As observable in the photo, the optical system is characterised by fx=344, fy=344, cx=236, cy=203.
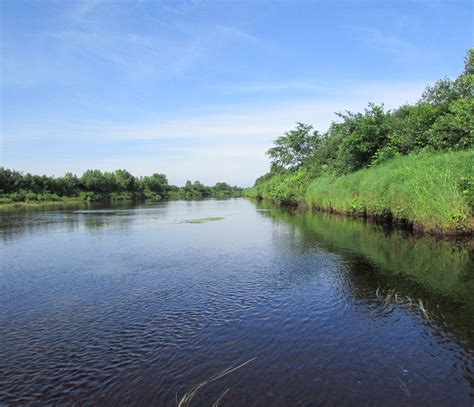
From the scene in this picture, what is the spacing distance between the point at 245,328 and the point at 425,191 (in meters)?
15.4

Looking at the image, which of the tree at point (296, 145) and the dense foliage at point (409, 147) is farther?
the tree at point (296, 145)

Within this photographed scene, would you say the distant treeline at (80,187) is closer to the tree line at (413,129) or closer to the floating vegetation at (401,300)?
the tree line at (413,129)

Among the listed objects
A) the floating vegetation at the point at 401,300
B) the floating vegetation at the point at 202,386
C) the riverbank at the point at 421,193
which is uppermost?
the riverbank at the point at 421,193

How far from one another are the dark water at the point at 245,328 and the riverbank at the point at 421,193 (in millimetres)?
1961

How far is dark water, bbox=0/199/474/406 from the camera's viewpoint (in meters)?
6.17

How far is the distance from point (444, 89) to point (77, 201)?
93.1 m

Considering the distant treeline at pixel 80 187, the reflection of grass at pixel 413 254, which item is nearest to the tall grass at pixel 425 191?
the reflection of grass at pixel 413 254

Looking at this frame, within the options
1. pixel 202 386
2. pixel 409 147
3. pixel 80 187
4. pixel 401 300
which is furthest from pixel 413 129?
pixel 80 187

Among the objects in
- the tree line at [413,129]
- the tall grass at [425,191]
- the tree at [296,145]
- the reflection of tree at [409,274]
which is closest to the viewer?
the reflection of tree at [409,274]

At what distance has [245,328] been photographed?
28.4ft

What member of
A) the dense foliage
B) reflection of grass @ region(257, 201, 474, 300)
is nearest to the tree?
the dense foliage

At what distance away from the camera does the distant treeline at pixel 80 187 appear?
81.8 metres

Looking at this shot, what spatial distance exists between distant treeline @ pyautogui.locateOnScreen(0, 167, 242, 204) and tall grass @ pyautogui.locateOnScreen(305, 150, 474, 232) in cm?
7658

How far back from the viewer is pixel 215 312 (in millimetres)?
9805
